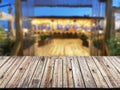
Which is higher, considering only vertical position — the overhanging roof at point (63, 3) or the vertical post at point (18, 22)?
the overhanging roof at point (63, 3)

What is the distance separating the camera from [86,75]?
2545 mm

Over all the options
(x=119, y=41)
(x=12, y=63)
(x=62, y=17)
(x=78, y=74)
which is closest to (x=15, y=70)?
(x=12, y=63)

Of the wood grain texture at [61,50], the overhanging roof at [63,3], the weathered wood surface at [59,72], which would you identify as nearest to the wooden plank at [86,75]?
the weathered wood surface at [59,72]

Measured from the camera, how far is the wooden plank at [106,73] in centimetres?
221

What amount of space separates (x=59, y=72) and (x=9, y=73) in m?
0.61

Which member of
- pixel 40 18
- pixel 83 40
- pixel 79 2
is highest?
pixel 79 2

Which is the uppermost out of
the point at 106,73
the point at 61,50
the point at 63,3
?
the point at 63,3

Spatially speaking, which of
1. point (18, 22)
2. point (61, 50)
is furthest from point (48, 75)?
point (61, 50)

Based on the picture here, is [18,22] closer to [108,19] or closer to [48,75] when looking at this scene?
[108,19]

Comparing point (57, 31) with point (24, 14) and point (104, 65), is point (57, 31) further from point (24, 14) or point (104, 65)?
point (104, 65)

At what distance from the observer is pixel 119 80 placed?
7.72 feet

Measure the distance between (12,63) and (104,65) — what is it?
134cm

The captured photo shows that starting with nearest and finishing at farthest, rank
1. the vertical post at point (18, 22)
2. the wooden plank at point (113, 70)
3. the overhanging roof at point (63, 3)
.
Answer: the wooden plank at point (113, 70), the vertical post at point (18, 22), the overhanging roof at point (63, 3)

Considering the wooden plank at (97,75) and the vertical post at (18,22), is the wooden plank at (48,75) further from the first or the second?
the vertical post at (18,22)
